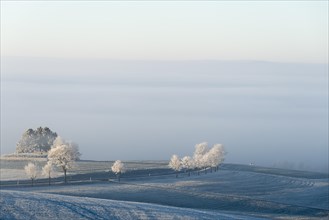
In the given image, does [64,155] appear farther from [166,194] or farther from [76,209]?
[76,209]

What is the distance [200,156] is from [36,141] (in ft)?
99.7

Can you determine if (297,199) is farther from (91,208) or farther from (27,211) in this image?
(27,211)

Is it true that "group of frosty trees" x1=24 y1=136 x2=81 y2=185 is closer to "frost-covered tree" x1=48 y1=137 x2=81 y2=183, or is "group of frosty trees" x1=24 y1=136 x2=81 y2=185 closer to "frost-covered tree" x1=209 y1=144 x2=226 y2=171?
"frost-covered tree" x1=48 y1=137 x2=81 y2=183

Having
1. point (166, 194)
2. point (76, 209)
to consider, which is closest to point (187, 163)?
point (166, 194)

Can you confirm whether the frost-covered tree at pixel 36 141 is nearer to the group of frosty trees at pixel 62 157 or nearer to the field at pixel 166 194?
the field at pixel 166 194

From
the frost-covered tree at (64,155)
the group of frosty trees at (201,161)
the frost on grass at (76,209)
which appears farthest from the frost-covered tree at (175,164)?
the frost on grass at (76,209)

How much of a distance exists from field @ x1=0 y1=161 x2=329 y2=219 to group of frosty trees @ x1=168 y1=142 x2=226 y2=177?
5.13ft

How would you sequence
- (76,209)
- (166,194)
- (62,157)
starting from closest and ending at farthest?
(76,209) → (166,194) → (62,157)

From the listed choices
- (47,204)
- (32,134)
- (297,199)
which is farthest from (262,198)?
(32,134)

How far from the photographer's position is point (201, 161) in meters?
115

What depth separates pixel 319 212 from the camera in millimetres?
79562

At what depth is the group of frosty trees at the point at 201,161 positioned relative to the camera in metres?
112

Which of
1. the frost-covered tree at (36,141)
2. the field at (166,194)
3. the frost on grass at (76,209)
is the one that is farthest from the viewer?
the frost-covered tree at (36,141)

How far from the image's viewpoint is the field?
6431cm
